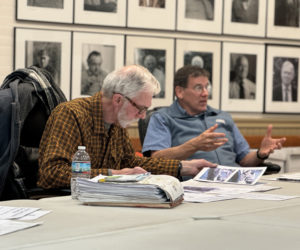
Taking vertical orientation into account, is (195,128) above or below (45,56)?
below

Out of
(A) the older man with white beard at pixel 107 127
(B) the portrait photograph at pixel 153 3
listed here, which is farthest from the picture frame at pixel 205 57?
(A) the older man with white beard at pixel 107 127

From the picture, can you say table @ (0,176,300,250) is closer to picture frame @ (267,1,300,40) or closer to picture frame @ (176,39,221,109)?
picture frame @ (176,39,221,109)

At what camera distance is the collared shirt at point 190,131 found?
427 centimetres

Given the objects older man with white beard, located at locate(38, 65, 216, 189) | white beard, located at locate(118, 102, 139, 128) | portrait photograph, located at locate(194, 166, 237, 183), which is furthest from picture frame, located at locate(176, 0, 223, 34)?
portrait photograph, located at locate(194, 166, 237, 183)

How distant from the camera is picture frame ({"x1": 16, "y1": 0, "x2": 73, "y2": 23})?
4.95m

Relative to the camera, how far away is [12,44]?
A: 499 centimetres

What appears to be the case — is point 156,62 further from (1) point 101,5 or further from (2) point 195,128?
(2) point 195,128

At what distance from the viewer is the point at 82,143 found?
3.26 metres

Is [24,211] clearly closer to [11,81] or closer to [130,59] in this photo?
[11,81]

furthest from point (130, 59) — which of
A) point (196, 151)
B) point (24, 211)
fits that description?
point (24, 211)

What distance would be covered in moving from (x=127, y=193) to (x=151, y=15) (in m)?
3.47

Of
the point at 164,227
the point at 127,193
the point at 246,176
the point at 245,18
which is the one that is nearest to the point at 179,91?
the point at 246,176

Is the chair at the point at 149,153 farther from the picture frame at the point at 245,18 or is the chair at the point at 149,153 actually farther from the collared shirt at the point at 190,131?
the picture frame at the point at 245,18

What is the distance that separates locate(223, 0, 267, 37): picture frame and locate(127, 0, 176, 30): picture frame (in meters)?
0.62
